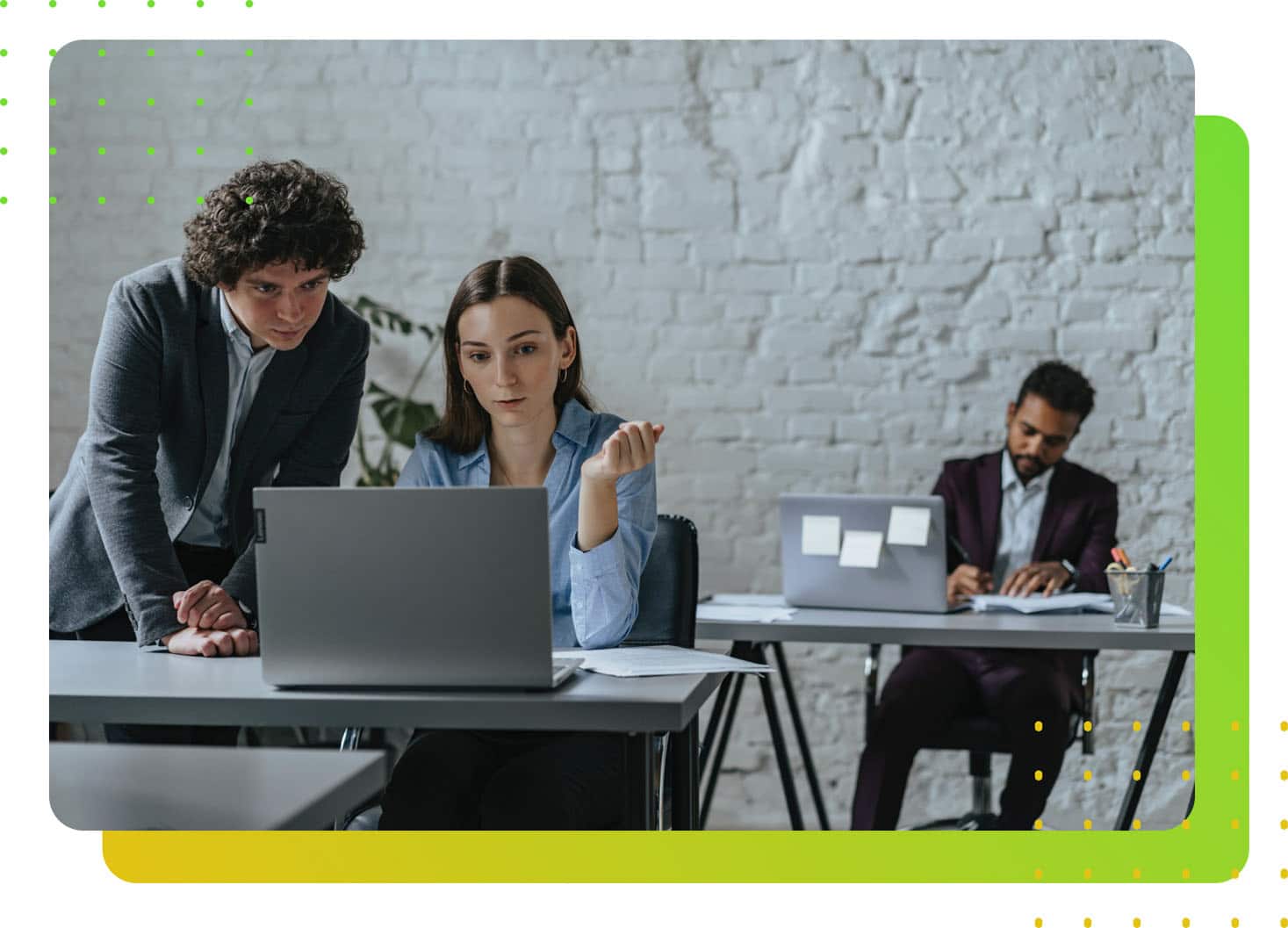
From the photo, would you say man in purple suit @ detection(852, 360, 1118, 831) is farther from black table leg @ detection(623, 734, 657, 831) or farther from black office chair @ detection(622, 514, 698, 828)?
black table leg @ detection(623, 734, 657, 831)

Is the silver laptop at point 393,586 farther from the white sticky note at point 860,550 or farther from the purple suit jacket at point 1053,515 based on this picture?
the purple suit jacket at point 1053,515

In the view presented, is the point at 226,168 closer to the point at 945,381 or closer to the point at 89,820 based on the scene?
the point at 945,381

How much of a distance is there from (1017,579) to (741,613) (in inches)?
26.7

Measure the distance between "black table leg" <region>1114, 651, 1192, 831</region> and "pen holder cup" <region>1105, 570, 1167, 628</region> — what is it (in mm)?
167

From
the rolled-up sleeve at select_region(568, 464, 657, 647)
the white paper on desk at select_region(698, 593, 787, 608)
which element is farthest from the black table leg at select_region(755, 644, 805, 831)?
the rolled-up sleeve at select_region(568, 464, 657, 647)

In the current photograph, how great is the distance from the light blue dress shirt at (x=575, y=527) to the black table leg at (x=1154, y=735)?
1.19 m

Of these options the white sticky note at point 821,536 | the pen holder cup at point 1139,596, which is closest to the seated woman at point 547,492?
the white sticky note at point 821,536

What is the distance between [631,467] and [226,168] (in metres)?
1.77

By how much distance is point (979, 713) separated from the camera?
2857 mm

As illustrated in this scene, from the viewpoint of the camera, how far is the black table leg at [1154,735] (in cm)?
256

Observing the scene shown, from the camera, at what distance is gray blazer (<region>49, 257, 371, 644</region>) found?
200 cm

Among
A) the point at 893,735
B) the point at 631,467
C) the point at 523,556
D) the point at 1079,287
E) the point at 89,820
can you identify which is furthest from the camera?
the point at 1079,287

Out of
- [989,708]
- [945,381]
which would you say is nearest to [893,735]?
[989,708]
